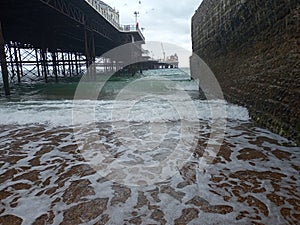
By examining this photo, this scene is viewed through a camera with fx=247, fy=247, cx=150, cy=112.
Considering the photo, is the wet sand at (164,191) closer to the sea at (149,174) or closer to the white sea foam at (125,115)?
the sea at (149,174)

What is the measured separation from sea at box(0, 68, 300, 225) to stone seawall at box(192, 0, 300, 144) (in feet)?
1.38

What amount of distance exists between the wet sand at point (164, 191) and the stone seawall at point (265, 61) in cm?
73

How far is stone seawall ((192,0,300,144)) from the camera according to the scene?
4160 mm

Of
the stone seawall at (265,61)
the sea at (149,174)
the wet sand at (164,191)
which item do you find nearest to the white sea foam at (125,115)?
the stone seawall at (265,61)

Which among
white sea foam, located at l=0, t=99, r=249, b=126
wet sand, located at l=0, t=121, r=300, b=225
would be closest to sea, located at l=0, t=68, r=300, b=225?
wet sand, located at l=0, t=121, r=300, b=225

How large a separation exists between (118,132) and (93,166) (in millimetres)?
1813

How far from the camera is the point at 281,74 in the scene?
4496 mm

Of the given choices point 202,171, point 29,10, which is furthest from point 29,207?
point 29,10

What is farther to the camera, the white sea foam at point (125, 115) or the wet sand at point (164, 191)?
the white sea foam at point (125, 115)

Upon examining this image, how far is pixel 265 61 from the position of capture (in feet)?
17.6

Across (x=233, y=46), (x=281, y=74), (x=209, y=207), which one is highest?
(x=233, y=46)

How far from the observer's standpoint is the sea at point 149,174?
2375 millimetres

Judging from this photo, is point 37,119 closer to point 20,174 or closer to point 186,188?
point 20,174

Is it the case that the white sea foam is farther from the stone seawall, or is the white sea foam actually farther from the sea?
the sea
